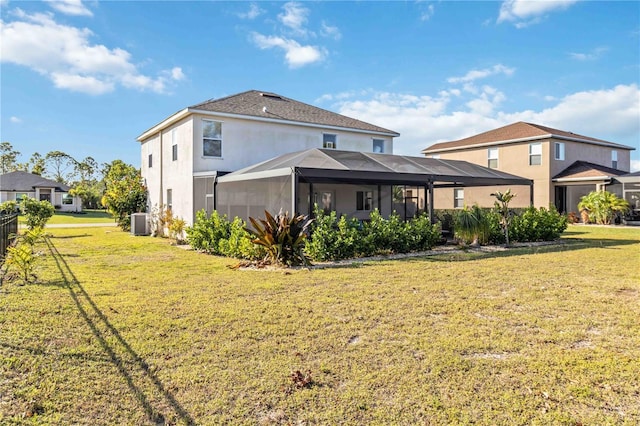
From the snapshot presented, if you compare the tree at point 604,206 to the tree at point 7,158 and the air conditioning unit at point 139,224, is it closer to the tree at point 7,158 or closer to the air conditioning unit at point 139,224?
the air conditioning unit at point 139,224

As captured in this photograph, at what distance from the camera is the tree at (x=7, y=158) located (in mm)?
73938

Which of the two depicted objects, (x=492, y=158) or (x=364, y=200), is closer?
(x=364, y=200)

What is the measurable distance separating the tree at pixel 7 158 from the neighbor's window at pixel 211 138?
256 ft

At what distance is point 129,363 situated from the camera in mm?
3748

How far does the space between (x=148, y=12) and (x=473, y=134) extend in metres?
24.7

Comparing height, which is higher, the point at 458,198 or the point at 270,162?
the point at 270,162

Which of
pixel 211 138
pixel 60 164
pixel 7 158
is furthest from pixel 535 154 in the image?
pixel 7 158

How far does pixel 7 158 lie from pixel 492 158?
82.4m

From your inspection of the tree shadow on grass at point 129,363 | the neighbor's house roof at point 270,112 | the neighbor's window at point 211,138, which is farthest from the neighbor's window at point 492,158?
the tree shadow on grass at point 129,363

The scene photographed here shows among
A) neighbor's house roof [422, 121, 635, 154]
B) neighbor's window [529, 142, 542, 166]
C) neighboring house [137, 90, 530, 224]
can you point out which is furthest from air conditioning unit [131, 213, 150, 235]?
neighbor's window [529, 142, 542, 166]

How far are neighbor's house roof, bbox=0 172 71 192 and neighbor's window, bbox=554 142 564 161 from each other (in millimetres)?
52526

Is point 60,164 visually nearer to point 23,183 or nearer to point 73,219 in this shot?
point 23,183

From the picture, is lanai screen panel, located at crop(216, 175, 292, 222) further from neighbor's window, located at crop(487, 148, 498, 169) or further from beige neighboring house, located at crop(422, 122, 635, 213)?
neighbor's window, located at crop(487, 148, 498, 169)

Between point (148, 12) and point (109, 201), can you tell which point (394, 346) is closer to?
point (148, 12)
